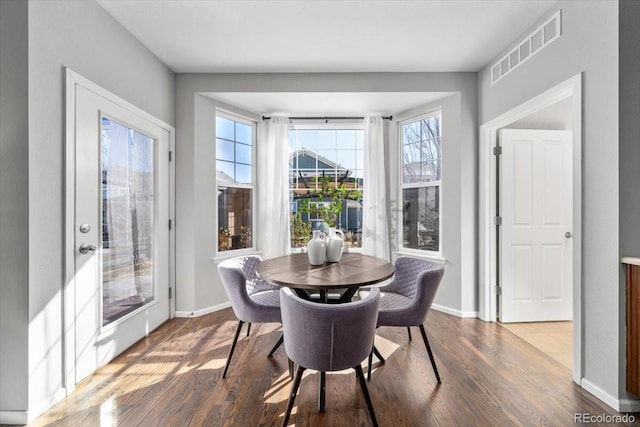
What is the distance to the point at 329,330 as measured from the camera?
1365 millimetres

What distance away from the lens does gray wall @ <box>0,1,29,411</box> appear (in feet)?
5.21

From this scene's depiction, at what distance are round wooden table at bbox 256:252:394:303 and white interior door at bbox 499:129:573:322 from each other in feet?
5.43

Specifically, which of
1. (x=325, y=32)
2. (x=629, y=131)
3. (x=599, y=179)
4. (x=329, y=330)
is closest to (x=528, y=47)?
(x=629, y=131)

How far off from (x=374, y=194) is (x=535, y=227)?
5.67ft

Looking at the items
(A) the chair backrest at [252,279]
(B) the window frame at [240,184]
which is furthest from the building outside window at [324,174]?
(A) the chair backrest at [252,279]

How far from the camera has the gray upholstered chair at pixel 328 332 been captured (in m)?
1.36

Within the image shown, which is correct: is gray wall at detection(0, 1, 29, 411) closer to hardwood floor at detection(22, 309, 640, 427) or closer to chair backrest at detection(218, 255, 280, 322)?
hardwood floor at detection(22, 309, 640, 427)

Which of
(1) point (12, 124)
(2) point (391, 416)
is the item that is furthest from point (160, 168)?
(2) point (391, 416)

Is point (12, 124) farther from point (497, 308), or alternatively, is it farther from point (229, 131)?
point (497, 308)

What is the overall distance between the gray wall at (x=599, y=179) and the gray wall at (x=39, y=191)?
3335 millimetres

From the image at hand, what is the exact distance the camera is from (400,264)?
2.46 meters

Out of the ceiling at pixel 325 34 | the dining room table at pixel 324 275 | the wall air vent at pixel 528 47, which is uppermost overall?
the ceiling at pixel 325 34

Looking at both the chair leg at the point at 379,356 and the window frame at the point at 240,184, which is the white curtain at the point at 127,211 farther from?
the chair leg at the point at 379,356

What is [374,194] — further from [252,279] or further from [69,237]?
[69,237]
